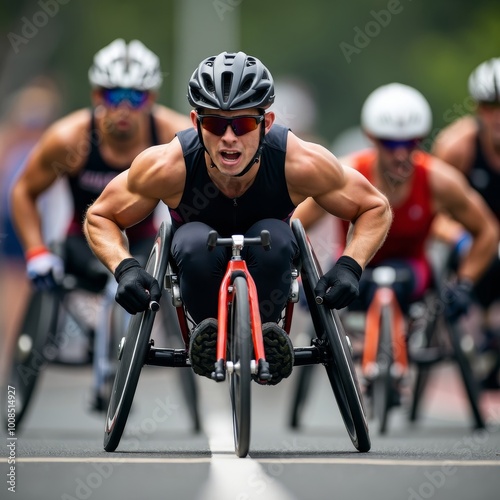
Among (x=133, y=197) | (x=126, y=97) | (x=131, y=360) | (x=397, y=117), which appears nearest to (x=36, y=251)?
(x=126, y=97)

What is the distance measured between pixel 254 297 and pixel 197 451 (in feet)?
3.46

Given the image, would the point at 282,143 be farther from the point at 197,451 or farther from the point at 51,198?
the point at 51,198

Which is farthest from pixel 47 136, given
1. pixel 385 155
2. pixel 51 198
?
A: pixel 51 198

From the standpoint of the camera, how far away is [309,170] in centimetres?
729

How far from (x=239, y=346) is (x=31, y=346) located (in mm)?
3631

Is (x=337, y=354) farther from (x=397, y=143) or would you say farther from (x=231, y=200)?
(x=397, y=143)

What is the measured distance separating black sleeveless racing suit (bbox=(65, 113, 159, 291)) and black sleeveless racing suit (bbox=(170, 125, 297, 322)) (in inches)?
111

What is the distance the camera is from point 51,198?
15672mm

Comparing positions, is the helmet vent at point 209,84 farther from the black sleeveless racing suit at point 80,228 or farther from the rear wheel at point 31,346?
the rear wheel at point 31,346

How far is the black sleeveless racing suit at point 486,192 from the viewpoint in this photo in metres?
11.3

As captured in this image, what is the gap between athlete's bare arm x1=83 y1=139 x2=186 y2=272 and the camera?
7.22m

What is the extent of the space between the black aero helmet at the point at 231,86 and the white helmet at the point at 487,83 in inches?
177

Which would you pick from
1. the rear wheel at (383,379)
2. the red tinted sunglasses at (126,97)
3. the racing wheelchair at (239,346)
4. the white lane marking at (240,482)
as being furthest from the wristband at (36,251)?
the white lane marking at (240,482)

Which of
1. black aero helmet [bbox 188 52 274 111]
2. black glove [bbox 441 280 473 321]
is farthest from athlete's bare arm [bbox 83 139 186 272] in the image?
black glove [bbox 441 280 473 321]
